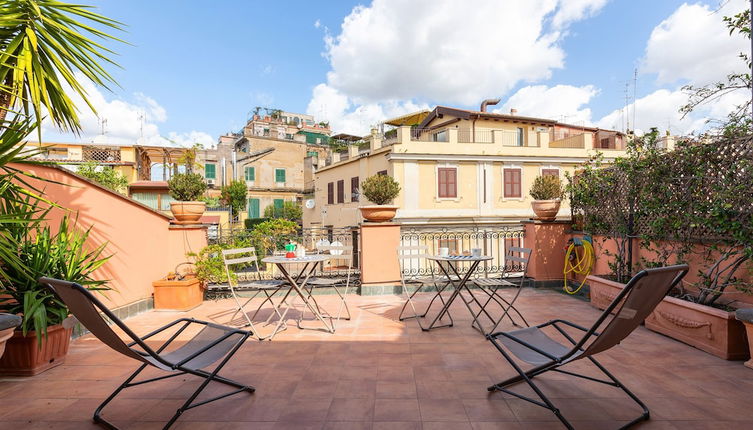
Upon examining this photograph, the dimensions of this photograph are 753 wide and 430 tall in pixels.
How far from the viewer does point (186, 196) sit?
570 cm

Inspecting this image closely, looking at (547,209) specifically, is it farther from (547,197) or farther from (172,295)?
(172,295)

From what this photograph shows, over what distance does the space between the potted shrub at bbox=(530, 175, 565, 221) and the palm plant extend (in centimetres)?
612

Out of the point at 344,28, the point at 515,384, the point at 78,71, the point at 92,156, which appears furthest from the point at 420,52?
the point at 92,156

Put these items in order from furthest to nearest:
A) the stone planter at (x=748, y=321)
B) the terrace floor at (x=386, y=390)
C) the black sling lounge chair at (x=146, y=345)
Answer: the stone planter at (x=748, y=321)
the terrace floor at (x=386, y=390)
the black sling lounge chair at (x=146, y=345)

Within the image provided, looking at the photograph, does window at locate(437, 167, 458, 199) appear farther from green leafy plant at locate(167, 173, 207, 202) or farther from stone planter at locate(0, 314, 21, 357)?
stone planter at locate(0, 314, 21, 357)

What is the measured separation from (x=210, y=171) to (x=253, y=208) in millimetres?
4734

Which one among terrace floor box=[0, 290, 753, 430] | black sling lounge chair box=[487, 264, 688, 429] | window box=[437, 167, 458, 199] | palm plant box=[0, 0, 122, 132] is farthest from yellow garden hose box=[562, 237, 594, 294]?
window box=[437, 167, 458, 199]

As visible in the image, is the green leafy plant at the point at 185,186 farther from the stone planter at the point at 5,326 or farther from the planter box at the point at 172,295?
the stone planter at the point at 5,326

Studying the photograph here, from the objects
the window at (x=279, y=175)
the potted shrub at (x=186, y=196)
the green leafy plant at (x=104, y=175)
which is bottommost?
the potted shrub at (x=186, y=196)

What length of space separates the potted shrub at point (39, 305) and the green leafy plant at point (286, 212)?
26051mm

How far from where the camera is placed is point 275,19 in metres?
10.4

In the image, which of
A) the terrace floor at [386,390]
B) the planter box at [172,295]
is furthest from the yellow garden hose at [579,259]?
the planter box at [172,295]

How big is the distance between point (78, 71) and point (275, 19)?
7837mm

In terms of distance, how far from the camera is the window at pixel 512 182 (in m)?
19.0
